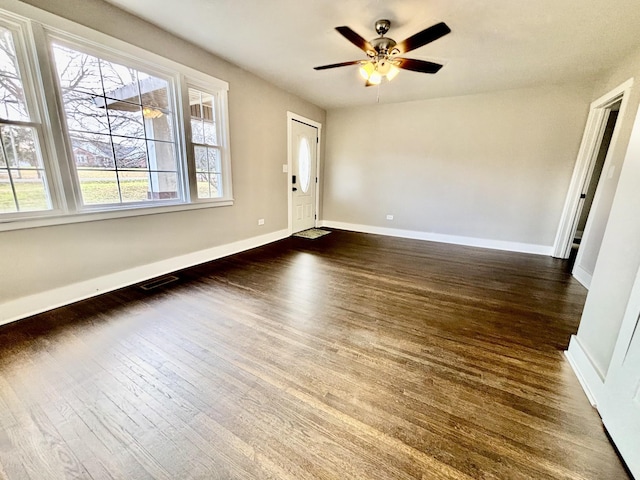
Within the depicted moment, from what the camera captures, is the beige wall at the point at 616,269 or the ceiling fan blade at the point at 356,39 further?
the ceiling fan blade at the point at 356,39

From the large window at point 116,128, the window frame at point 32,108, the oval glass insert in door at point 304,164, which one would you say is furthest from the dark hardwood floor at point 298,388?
the oval glass insert in door at point 304,164

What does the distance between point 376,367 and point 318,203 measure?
4.61 m

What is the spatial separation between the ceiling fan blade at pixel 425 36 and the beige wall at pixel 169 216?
2.41m

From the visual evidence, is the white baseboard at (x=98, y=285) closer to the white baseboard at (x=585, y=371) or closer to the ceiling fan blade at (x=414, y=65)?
the ceiling fan blade at (x=414, y=65)

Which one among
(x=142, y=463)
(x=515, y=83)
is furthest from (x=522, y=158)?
(x=142, y=463)

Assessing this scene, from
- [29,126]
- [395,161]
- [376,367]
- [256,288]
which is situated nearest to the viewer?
[376,367]

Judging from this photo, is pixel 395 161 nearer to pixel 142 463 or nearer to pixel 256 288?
pixel 256 288

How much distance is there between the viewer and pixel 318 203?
237 inches

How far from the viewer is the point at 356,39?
2.18 meters

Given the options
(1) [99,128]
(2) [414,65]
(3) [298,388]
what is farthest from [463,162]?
(1) [99,128]

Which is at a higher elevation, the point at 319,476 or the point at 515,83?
the point at 515,83

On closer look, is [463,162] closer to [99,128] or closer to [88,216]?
[99,128]

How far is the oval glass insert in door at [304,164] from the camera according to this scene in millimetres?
5254

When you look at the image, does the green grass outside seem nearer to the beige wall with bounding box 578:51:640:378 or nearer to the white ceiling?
the white ceiling
